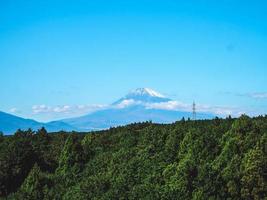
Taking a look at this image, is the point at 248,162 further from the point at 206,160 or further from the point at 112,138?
the point at 112,138

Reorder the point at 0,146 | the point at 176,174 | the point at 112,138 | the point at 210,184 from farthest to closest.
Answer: the point at 112,138
the point at 0,146
the point at 176,174
the point at 210,184

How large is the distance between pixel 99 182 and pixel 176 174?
835 centimetres

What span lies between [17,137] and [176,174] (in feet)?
106

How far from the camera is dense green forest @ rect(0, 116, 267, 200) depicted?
172 ft

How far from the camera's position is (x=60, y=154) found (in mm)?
83438

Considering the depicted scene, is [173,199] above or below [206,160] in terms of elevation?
below

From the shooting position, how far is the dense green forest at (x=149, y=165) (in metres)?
52.4

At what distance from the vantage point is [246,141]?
5794 cm

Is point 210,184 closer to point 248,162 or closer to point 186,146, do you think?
point 248,162

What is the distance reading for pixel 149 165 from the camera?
66625mm

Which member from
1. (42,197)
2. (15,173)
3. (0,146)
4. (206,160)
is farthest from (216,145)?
(0,146)

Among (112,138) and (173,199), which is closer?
(173,199)

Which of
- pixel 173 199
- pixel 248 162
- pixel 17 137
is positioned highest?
pixel 17 137

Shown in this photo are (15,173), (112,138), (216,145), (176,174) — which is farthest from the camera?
(112,138)
